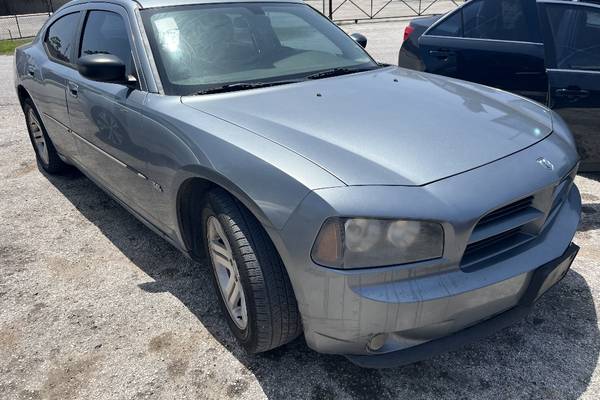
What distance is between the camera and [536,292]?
6.80 ft

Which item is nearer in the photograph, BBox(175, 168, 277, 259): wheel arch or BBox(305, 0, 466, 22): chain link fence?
BBox(175, 168, 277, 259): wheel arch

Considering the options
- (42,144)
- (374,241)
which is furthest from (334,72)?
(42,144)

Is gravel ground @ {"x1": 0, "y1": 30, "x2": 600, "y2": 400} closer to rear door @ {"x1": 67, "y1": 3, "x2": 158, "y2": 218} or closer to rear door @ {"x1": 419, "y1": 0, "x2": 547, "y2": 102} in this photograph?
rear door @ {"x1": 67, "y1": 3, "x2": 158, "y2": 218}

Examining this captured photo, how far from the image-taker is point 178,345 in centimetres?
253

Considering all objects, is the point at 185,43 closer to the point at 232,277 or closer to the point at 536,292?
the point at 232,277

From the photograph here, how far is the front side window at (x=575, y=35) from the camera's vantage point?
372cm

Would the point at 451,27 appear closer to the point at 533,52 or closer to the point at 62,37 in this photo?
the point at 533,52

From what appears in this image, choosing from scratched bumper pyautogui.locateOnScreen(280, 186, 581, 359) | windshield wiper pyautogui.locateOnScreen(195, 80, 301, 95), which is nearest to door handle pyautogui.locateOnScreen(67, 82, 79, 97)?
windshield wiper pyautogui.locateOnScreen(195, 80, 301, 95)

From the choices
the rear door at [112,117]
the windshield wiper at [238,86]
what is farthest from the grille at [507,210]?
the rear door at [112,117]

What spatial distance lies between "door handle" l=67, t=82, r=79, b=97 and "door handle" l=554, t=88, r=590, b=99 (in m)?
3.35

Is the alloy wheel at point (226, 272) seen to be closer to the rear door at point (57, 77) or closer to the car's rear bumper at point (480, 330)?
the car's rear bumper at point (480, 330)

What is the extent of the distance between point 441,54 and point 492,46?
46 cm

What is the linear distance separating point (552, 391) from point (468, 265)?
76cm

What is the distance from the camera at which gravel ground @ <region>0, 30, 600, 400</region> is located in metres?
2.23
